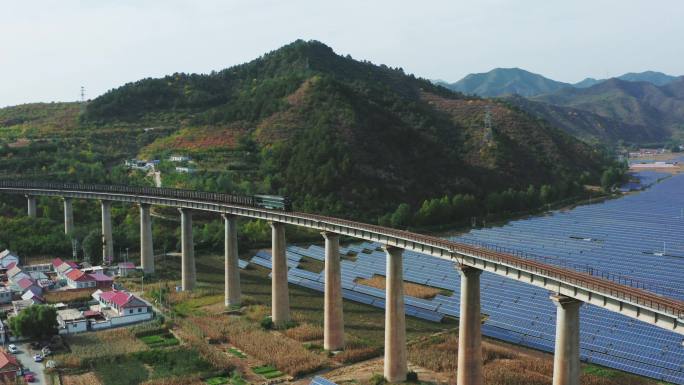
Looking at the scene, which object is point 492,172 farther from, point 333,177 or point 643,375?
point 643,375

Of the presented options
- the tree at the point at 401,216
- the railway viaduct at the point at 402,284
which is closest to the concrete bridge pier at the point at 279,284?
the railway viaduct at the point at 402,284

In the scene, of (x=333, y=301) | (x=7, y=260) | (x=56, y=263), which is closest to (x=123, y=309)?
(x=333, y=301)

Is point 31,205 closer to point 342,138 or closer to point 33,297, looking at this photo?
point 33,297

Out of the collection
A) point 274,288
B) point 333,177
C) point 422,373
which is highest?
point 333,177

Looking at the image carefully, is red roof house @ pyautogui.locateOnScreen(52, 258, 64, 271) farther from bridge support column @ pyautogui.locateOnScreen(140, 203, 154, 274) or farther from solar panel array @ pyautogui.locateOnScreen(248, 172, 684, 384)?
solar panel array @ pyautogui.locateOnScreen(248, 172, 684, 384)

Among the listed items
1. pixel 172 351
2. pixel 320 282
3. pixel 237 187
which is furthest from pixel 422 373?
pixel 237 187

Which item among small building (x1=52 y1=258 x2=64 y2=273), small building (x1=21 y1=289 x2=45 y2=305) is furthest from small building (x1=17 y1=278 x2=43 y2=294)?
small building (x1=52 y1=258 x2=64 y2=273)

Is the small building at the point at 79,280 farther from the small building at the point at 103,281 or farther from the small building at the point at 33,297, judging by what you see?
the small building at the point at 33,297
